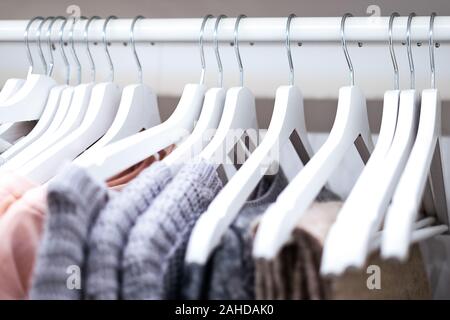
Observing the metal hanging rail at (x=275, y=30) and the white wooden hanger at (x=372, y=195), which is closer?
the white wooden hanger at (x=372, y=195)

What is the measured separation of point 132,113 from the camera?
0.80 m

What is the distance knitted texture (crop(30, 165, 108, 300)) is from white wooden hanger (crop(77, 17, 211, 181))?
8 cm

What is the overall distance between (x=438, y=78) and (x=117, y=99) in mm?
419

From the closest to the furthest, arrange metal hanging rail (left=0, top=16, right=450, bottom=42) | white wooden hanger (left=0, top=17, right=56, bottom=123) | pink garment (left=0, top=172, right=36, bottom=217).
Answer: pink garment (left=0, top=172, right=36, bottom=217) < metal hanging rail (left=0, top=16, right=450, bottom=42) < white wooden hanger (left=0, top=17, right=56, bottom=123)

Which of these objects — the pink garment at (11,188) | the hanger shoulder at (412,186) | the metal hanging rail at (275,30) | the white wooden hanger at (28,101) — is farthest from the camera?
the white wooden hanger at (28,101)

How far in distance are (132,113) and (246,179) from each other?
0.26m

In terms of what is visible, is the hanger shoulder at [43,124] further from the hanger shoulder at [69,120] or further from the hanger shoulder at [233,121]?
the hanger shoulder at [233,121]

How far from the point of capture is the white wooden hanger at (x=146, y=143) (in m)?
0.61

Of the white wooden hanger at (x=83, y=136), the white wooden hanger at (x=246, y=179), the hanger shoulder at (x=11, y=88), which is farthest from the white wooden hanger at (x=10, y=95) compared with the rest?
the white wooden hanger at (x=246, y=179)

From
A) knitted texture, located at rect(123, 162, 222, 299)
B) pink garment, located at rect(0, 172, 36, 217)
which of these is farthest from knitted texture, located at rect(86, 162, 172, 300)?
pink garment, located at rect(0, 172, 36, 217)

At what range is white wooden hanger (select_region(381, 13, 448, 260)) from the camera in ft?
1.53

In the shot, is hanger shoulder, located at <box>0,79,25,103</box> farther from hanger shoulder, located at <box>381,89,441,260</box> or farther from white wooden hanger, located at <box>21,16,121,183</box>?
hanger shoulder, located at <box>381,89,441,260</box>

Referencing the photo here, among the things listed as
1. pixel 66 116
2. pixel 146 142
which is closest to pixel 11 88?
pixel 66 116

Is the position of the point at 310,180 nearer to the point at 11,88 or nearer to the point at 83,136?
the point at 83,136
